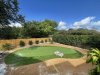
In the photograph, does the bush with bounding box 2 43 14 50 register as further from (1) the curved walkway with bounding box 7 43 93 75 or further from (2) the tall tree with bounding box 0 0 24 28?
(1) the curved walkway with bounding box 7 43 93 75

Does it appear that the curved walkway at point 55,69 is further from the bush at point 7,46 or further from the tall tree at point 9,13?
the bush at point 7,46

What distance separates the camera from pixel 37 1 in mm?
27141

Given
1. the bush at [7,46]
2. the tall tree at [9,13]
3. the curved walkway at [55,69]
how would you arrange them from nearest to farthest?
1. the curved walkway at [55,69]
2. the tall tree at [9,13]
3. the bush at [7,46]

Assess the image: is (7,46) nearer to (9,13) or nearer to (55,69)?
(9,13)

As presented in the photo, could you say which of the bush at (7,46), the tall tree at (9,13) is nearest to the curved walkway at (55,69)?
the tall tree at (9,13)

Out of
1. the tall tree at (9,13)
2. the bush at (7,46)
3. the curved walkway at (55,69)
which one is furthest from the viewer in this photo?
the bush at (7,46)

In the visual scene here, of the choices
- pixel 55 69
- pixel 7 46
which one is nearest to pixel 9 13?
pixel 55 69

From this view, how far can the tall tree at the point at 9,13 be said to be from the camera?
15.6 metres

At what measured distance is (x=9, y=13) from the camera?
53.3 feet

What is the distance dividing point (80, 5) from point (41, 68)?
17.6m

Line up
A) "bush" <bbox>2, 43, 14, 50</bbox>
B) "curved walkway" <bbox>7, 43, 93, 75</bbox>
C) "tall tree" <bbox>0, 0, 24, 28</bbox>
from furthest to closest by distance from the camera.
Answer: "bush" <bbox>2, 43, 14, 50</bbox> < "tall tree" <bbox>0, 0, 24, 28</bbox> < "curved walkway" <bbox>7, 43, 93, 75</bbox>

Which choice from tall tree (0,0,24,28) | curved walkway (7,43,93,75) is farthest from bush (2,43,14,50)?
curved walkway (7,43,93,75)

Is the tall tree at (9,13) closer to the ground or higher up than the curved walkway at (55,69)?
higher up

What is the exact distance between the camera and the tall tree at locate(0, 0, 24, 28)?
15633 mm
